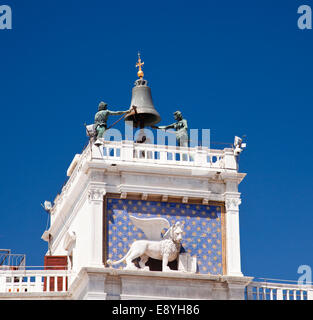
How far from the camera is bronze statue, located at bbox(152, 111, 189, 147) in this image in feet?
225

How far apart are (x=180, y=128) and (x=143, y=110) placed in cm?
187

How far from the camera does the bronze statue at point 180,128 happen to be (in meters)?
68.6

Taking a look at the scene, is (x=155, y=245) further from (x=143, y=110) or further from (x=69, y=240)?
(x=143, y=110)

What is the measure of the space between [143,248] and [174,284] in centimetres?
201

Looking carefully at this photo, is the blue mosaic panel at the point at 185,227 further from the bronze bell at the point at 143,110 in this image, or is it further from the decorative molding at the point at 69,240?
the bronze bell at the point at 143,110

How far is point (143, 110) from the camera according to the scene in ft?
228

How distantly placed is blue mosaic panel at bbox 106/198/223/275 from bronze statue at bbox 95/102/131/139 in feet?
12.0

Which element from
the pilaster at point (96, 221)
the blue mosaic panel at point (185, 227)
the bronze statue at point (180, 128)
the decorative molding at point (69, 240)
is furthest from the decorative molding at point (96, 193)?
the bronze statue at point (180, 128)

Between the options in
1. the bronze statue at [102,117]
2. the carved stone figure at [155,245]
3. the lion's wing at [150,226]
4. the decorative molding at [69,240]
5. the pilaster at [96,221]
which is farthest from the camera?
the decorative molding at [69,240]

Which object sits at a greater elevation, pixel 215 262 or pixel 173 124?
pixel 173 124

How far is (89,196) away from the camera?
6506cm

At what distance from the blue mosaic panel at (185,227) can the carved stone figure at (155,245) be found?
0.29m
